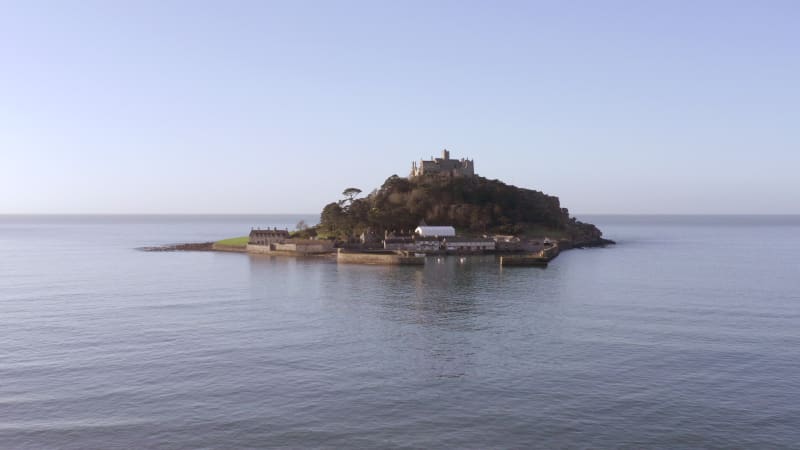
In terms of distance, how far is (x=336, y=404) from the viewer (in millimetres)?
32594

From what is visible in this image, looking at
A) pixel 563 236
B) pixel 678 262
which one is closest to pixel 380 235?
pixel 563 236

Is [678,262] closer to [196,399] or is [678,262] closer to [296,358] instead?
[296,358]

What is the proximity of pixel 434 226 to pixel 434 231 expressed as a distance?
833cm

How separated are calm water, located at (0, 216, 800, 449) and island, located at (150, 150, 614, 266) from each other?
4457 cm

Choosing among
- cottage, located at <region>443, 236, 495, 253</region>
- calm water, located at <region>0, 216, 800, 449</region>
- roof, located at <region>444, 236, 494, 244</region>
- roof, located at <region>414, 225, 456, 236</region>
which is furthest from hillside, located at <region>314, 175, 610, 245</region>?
calm water, located at <region>0, 216, 800, 449</region>

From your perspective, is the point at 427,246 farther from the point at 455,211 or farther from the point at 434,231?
the point at 455,211

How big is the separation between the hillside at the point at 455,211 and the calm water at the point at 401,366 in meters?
70.7

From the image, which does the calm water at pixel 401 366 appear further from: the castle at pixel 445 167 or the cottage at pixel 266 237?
the castle at pixel 445 167

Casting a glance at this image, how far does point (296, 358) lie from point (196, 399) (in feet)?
29.5

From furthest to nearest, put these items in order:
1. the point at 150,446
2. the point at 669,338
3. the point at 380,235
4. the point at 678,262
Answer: the point at 380,235
the point at 678,262
the point at 669,338
the point at 150,446

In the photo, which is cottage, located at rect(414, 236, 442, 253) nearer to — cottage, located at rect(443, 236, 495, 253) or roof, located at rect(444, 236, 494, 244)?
cottage, located at rect(443, 236, 495, 253)

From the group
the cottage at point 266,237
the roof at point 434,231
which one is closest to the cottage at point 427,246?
the roof at point 434,231

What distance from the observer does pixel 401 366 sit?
40000mm

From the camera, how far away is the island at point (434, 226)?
129500 mm
